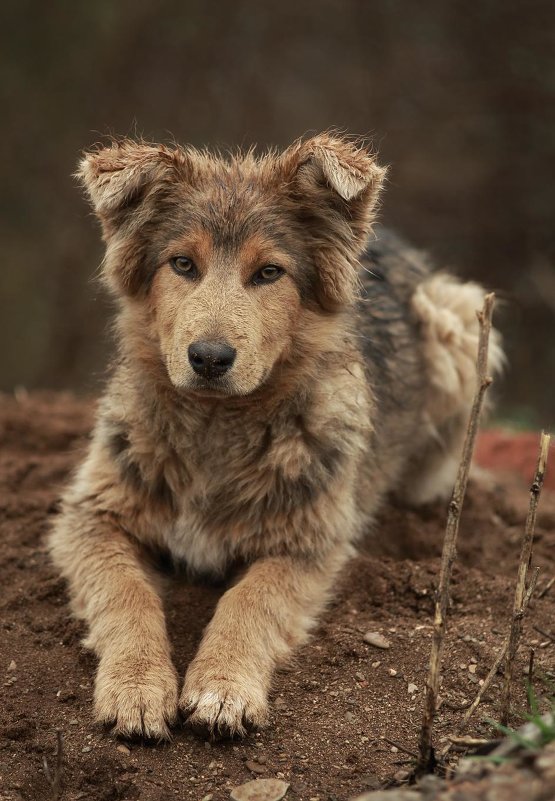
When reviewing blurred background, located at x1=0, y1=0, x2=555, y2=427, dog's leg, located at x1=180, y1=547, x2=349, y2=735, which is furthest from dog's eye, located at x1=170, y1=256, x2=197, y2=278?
blurred background, located at x1=0, y1=0, x2=555, y2=427

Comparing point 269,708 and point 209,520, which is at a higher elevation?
point 209,520

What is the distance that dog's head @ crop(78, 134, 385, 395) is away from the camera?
4.44 metres

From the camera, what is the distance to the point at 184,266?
464 cm

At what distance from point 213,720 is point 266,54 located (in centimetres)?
1208

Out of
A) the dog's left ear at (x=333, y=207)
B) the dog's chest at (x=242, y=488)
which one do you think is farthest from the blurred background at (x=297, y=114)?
the dog's chest at (x=242, y=488)

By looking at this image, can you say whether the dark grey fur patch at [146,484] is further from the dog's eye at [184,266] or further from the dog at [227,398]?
the dog's eye at [184,266]

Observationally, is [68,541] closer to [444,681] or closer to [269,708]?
[269,708]

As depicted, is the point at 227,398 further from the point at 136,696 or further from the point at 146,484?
the point at 136,696

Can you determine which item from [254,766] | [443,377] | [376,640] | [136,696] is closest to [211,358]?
[136,696]

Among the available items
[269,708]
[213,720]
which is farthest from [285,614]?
[213,720]

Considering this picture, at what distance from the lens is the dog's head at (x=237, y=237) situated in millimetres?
4441

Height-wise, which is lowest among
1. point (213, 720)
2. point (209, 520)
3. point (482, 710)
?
point (213, 720)

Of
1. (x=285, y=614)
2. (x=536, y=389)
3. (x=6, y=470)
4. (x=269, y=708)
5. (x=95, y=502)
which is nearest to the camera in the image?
(x=269, y=708)

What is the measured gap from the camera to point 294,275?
4.71m
